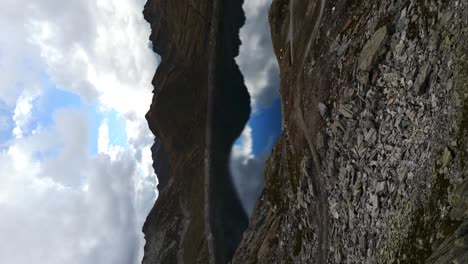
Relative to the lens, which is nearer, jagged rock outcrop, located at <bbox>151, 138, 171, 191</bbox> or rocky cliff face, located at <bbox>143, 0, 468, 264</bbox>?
rocky cliff face, located at <bbox>143, 0, 468, 264</bbox>

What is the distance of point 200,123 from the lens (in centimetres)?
8481

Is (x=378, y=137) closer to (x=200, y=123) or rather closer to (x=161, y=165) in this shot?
(x=200, y=123)

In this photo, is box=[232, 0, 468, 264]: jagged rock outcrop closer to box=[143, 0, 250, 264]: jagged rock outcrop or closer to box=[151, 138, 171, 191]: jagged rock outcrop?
box=[143, 0, 250, 264]: jagged rock outcrop

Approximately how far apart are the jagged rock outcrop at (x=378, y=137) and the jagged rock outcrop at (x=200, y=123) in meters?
33.4

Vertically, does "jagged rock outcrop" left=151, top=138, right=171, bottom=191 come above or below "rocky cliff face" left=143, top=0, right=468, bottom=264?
above

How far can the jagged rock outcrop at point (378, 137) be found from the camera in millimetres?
20953

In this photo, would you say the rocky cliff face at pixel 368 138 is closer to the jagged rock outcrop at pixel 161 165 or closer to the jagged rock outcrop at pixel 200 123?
the jagged rock outcrop at pixel 200 123

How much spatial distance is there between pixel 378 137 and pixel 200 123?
60.1 m

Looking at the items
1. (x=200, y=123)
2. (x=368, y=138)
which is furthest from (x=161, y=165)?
(x=368, y=138)

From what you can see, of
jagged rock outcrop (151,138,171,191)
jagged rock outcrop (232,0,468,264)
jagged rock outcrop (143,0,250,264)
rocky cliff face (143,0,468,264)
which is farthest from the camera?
jagged rock outcrop (151,138,171,191)

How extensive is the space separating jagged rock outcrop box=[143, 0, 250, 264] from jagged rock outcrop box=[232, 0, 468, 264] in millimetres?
33368

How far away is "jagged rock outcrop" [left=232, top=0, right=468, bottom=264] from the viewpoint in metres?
21.0

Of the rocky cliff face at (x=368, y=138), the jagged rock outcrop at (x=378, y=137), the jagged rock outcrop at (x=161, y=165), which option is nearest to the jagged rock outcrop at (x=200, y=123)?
the jagged rock outcrop at (x=161, y=165)

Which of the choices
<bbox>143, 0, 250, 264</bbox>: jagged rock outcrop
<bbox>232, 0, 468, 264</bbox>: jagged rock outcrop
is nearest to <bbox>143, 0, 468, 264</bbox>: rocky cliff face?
<bbox>232, 0, 468, 264</bbox>: jagged rock outcrop
